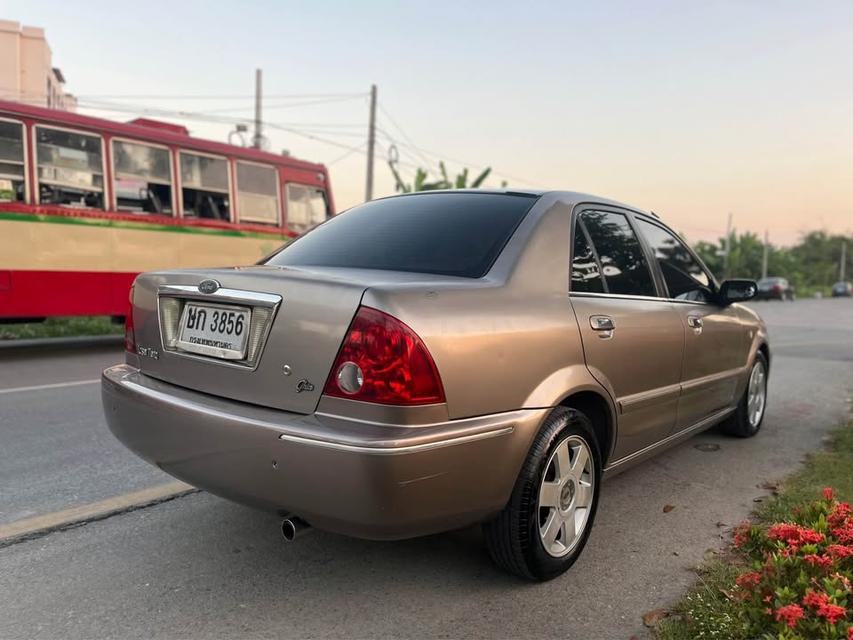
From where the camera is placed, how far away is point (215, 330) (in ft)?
8.61

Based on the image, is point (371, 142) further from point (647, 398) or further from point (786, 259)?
point (786, 259)

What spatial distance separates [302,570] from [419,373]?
3.62 ft

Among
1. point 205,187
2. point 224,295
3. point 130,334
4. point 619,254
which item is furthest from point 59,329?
point 619,254

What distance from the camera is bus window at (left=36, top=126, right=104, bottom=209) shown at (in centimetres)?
897

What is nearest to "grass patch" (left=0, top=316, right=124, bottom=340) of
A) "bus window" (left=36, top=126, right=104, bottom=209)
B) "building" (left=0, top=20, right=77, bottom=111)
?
"bus window" (left=36, top=126, right=104, bottom=209)

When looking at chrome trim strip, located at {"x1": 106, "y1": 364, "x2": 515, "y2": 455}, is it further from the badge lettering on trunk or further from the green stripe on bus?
the green stripe on bus

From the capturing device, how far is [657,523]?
341cm

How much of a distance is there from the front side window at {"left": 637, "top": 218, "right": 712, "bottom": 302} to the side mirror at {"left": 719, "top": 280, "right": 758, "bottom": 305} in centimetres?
10

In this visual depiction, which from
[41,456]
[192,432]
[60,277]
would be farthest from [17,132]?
[192,432]

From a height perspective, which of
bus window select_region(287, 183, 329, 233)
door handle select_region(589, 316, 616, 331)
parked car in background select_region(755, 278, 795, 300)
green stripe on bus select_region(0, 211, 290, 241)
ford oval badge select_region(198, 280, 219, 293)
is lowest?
parked car in background select_region(755, 278, 795, 300)

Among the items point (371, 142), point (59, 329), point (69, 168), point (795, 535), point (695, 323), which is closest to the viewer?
point (795, 535)

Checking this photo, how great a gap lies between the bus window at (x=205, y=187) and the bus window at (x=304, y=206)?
4.20 ft

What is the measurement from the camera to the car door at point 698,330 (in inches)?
153

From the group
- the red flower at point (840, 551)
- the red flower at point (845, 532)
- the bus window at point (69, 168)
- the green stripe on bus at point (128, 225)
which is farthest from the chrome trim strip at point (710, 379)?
the bus window at point (69, 168)
